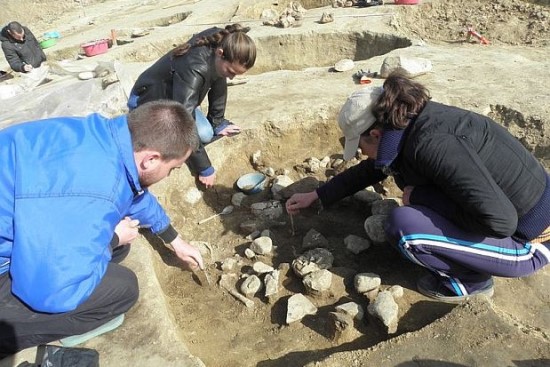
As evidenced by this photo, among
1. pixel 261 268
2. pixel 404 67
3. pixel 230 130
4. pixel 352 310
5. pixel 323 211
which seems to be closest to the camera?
pixel 352 310

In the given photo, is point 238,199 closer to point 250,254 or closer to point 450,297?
point 250,254

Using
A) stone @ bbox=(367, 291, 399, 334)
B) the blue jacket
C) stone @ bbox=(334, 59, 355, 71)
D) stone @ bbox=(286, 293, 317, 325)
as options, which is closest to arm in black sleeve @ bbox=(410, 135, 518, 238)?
stone @ bbox=(367, 291, 399, 334)

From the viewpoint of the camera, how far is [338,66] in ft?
19.2

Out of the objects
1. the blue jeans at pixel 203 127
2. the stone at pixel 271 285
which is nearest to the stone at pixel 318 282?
the stone at pixel 271 285

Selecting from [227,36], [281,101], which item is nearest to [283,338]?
[227,36]

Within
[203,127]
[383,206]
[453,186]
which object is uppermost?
[453,186]

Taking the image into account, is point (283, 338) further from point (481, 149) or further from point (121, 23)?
point (121, 23)

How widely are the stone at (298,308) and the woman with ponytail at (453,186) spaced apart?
0.69 meters

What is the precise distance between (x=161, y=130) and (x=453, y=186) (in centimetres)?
153

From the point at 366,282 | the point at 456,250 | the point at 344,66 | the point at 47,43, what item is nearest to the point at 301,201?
the point at 366,282

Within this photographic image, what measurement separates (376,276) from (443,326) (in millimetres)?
576

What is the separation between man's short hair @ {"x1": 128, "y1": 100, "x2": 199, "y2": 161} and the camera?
83.0 inches

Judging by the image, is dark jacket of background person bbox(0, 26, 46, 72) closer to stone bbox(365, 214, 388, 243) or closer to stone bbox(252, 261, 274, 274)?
stone bbox(252, 261, 274, 274)

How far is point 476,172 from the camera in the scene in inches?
89.3
